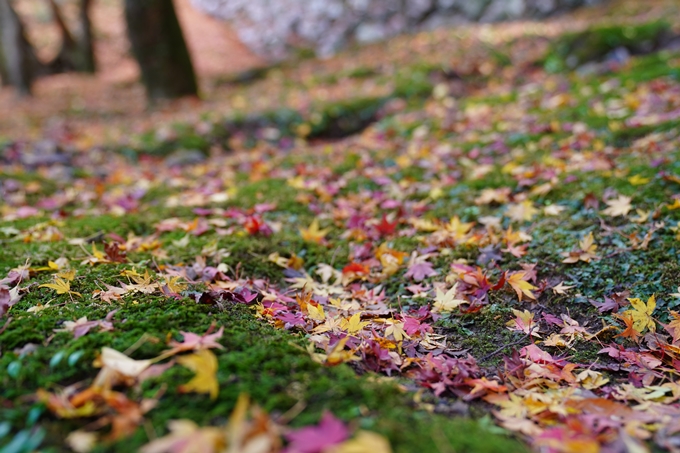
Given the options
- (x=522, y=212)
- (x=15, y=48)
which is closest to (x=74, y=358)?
(x=522, y=212)

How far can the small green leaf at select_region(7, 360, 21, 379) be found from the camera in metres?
1.37

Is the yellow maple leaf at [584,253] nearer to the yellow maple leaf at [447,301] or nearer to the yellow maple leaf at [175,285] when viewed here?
the yellow maple leaf at [447,301]

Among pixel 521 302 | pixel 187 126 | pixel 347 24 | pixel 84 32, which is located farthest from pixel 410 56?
pixel 84 32

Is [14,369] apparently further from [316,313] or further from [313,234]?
[313,234]

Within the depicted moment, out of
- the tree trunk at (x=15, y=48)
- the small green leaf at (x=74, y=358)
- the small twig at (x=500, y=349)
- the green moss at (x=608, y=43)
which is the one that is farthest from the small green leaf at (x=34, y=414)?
the tree trunk at (x=15, y=48)

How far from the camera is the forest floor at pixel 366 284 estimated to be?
128cm

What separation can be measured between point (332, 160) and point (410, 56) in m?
4.93

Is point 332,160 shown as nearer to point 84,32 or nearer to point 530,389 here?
point 530,389

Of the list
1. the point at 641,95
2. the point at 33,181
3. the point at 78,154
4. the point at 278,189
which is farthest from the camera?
the point at 78,154

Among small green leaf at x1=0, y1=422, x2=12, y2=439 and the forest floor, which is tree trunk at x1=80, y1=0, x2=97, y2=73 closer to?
the forest floor

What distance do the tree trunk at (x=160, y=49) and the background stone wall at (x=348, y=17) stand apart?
5374mm

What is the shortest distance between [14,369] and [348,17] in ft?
45.5

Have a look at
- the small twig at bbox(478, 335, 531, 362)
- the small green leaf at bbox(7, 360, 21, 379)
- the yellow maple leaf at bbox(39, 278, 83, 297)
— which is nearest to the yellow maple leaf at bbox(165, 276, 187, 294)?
the yellow maple leaf at bbox(39, 278, 83, 297)

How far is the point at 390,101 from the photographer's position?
6.71 metres
